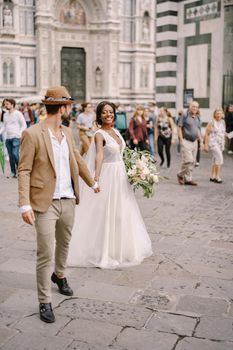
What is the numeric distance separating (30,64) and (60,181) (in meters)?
31.9

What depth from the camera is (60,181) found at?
402cm

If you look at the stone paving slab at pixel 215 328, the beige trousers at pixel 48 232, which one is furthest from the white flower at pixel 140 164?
the stone paving slab at pixel 215 328

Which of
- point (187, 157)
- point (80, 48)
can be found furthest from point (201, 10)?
point (80, 48)

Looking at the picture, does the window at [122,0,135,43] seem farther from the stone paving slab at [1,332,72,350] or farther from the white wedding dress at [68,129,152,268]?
the stone paving slab at [1,332,72,350]

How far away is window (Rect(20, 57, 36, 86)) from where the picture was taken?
112 feet

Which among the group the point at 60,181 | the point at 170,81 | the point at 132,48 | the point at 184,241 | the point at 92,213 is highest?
the point at 132,48

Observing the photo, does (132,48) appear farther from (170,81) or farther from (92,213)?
(92,213)

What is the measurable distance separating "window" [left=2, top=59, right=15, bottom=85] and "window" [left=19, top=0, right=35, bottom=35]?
238 centimetres

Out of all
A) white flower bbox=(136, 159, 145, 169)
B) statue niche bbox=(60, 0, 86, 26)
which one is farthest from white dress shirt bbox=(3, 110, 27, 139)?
statue niche bbox=(60, 0, 86, 26)

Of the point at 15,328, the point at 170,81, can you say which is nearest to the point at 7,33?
the point at 170,81

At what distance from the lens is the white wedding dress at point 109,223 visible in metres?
5.23

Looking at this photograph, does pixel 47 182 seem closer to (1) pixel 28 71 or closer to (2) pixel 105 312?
(2) pixel 105 312

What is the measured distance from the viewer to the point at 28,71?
113 ft

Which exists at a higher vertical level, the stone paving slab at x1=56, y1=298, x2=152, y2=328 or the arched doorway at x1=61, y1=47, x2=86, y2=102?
the arched doorway at x1=61, y1=47, x2=86, y2=102
